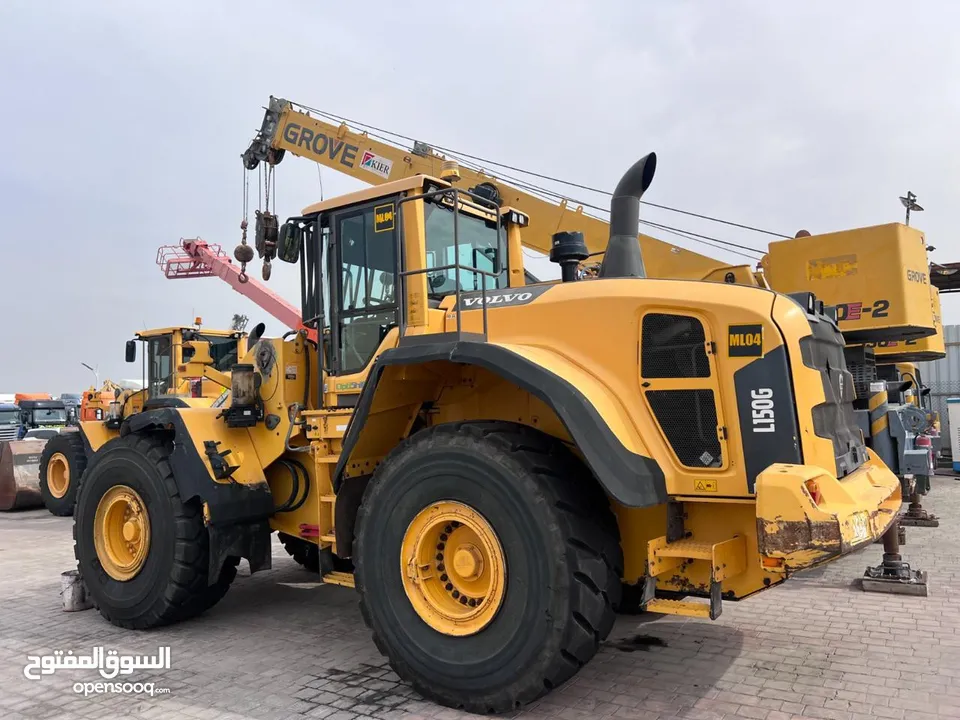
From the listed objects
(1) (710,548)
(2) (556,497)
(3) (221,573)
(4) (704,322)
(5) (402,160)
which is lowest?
(3) (221,573)

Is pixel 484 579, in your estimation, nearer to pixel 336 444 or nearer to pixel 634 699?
pixel 634 699

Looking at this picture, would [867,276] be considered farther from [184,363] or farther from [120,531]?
[184,363]

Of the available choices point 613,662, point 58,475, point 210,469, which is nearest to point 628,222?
point 613,662

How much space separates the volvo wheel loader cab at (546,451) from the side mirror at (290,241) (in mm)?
260

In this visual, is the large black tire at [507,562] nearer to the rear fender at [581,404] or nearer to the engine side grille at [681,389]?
the rear fender at [581,404]

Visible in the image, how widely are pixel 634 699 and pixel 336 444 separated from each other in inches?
95.4

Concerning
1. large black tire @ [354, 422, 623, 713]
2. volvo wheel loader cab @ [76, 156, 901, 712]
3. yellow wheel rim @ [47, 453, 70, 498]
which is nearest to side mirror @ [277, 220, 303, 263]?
volvo wheel loader cab @ [76, 156, 901, 712]

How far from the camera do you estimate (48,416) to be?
26.4 metres

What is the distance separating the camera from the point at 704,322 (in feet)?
11.9

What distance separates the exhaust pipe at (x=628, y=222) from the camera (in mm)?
4559

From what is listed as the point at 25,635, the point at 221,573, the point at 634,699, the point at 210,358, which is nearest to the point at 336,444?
the point at 221,573

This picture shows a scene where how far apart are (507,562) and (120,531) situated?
3736 mm

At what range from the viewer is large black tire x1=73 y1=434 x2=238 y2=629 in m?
5.20

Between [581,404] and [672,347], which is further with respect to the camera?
[672,347]
